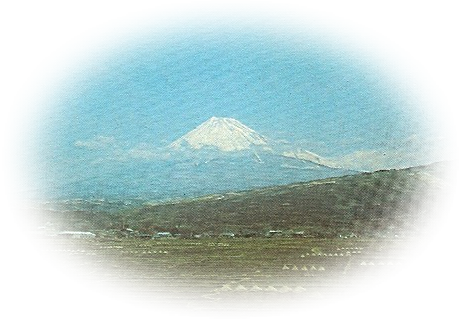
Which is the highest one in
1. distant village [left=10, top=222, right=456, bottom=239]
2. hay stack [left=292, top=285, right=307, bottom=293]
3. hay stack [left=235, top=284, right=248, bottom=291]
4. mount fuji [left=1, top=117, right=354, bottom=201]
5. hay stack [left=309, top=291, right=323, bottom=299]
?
mount fuji [left=1, top=117, right=354, bottom=201]

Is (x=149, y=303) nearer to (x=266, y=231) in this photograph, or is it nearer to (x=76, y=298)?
(x=76, y=298)

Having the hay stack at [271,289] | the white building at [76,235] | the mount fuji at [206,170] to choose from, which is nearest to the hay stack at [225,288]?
the hay stack at [271,289]

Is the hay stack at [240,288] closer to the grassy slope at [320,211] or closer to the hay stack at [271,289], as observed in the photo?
the hay stack at [271,289]

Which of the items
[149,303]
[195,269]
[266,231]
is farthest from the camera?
[266,231]

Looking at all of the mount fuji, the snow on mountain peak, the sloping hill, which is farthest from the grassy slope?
the snow on mountain peak

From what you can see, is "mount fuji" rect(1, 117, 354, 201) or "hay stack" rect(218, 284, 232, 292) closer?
"hay stack" rect(218, 284, 232, 292)

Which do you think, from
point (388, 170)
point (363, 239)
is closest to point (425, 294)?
point (363, 239)

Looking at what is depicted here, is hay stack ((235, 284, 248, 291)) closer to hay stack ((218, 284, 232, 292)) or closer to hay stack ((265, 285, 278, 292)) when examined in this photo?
hay stack ((218, 284, 232, 292))
